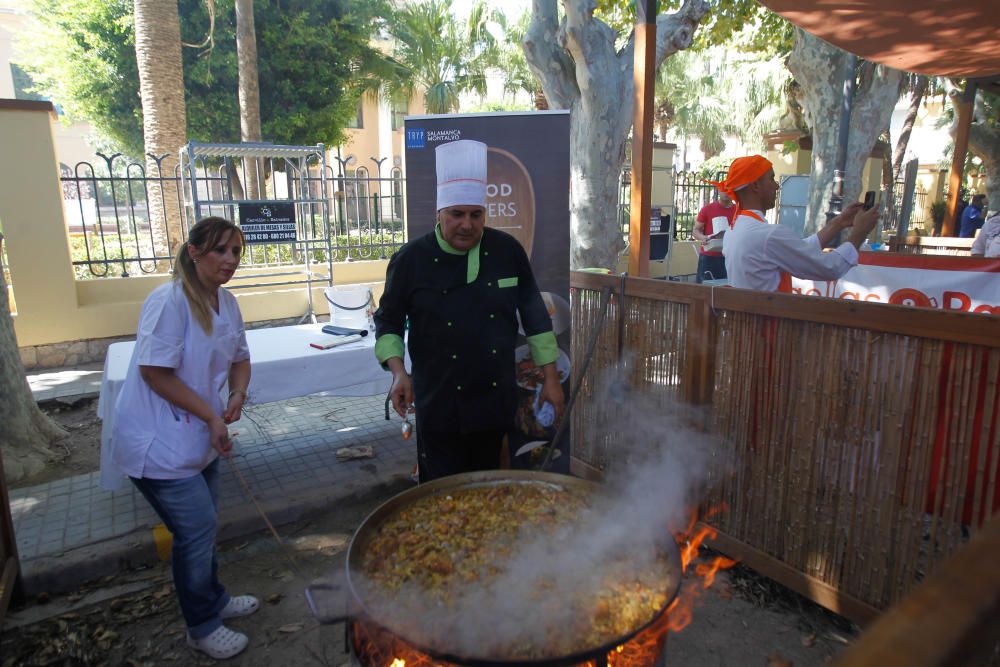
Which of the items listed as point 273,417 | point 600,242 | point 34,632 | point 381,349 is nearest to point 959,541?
point 381,349

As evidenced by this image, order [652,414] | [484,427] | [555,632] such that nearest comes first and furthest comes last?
[555,632] < [484,427] < [652,414]

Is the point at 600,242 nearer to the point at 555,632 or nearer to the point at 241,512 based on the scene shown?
the point at 241,512

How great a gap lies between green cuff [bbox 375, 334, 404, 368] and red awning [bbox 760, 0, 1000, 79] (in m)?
3.80

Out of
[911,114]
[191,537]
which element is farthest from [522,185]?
[911,114]

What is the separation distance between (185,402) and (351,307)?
2787 millimetres

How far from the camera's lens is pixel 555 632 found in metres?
1.68

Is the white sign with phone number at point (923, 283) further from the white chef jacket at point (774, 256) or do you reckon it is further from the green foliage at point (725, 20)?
the green foliage at point (725, 20)

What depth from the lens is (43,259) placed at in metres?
7.45

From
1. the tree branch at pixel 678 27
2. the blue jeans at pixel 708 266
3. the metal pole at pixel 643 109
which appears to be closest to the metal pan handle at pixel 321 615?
the metal pole at pixel 643 109

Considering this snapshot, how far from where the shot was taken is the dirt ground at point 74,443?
4.75m

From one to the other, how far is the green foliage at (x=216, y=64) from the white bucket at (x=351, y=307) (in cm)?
1482

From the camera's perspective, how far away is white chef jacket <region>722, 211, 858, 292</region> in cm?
330

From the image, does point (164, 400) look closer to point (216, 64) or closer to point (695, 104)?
point (216, 64)

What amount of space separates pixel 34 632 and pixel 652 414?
11.8 feet
